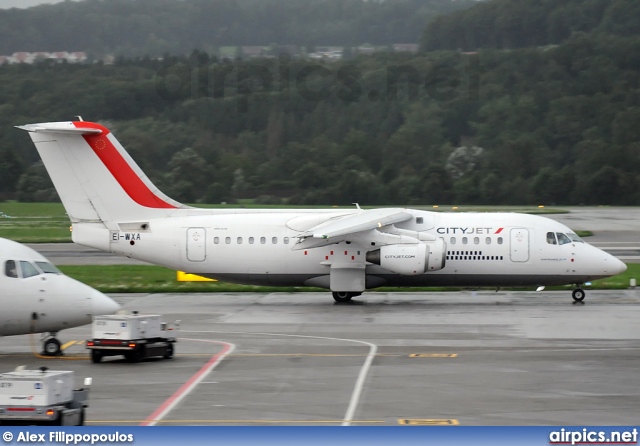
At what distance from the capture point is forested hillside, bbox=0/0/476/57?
112438mm

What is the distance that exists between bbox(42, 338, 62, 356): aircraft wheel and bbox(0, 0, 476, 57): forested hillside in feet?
274

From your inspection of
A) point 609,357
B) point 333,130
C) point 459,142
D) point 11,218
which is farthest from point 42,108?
point 609,357

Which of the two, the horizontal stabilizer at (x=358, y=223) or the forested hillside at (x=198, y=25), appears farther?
the forested hillside at (x=198, y=25)

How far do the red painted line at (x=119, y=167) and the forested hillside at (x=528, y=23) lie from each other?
290ft

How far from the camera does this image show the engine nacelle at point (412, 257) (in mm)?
33281

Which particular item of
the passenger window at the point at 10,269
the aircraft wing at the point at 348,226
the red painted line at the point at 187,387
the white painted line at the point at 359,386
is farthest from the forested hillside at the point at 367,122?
the passenger window at the point at 10,269

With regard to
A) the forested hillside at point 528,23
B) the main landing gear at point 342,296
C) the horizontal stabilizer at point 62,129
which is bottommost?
the main landing gear at point 342,296

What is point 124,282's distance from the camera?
40.2 m

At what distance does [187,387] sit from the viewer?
19578mm

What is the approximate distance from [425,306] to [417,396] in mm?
15334

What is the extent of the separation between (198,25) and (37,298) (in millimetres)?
102882

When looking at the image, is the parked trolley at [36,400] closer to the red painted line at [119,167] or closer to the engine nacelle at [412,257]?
the engine nacelle at [412,257]

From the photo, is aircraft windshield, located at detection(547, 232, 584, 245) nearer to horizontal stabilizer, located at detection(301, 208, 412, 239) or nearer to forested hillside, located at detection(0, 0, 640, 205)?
horizontal stabilizer, located at detection(301, 208, 412, 239)

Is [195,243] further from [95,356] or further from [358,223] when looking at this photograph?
[95,356]
